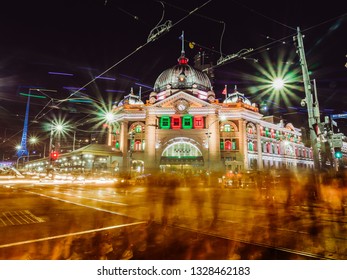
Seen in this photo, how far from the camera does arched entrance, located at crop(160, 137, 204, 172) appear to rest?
4716 centimetres

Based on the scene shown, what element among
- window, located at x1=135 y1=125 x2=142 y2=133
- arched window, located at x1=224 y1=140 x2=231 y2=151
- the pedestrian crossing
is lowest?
the pedestrian crossing

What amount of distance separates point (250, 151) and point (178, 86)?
22.6 metres

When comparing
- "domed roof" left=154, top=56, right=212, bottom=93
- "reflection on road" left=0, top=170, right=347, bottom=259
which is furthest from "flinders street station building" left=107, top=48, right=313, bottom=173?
"reflection on road" left=0, top=170, right=347, bottom=259

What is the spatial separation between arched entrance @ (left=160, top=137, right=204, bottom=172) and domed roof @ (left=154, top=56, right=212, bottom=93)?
1531cm

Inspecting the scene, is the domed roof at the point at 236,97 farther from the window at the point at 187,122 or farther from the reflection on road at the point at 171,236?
the reflection on road at the point at 171,236

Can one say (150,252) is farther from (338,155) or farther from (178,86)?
(178,86)

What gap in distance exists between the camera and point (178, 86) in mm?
58031

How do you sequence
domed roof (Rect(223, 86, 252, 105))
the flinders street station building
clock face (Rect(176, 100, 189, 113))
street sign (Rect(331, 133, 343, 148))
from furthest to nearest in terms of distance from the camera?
domed roof (Rect(223, 86, 252, 105)) < clock face (Rect(176, 100, 189, 113)) < the flinders street station building < street sign (Rect(331, 133, 343, 148))

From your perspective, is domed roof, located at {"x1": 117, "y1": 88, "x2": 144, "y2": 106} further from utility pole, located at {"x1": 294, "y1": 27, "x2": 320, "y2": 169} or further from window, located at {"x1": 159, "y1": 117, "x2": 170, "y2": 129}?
utility pole, located at {"x1": 294, "y1": 27, "x2": 320, "y2": 169}

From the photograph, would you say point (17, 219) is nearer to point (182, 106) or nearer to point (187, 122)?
point (182, 106)

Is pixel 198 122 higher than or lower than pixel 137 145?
higher

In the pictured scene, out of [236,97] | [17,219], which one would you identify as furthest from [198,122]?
[17,219]

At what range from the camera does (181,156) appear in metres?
48.3

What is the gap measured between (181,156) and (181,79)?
67.0ft
